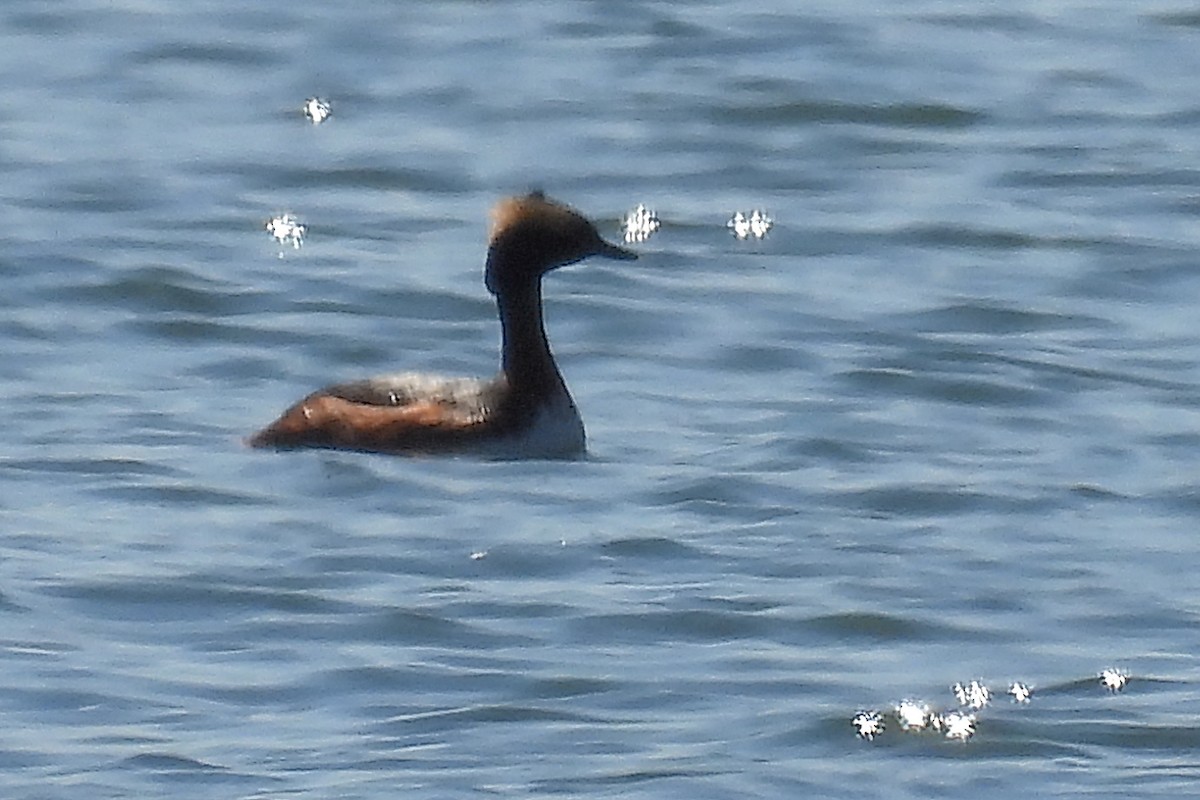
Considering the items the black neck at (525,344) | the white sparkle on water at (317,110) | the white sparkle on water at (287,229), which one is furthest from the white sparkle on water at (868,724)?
the white sparkle on water at (317,110)

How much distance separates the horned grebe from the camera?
12211 millimetres

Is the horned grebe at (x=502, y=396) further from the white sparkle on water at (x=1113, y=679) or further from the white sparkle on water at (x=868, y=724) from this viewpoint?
the white sparkle on water at (x=868, y=724)

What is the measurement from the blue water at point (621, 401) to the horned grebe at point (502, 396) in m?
0.11

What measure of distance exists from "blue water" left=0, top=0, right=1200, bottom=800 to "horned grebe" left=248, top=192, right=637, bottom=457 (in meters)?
0.11

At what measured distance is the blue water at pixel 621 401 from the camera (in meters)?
9.20

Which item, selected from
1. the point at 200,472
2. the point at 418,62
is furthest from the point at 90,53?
the point at 200,472

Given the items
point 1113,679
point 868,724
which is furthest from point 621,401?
point 868,724

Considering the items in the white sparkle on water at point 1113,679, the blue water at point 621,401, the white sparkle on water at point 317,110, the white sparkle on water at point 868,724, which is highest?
the white sparkle on water at point 317,110

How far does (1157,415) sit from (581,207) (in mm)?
3717

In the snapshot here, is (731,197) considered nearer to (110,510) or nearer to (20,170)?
(20,170)

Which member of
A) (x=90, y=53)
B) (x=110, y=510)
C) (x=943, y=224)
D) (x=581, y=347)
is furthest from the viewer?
(x=90, y=53)

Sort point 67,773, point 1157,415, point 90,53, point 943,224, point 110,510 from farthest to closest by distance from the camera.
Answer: point 90,53 < point 943,224 < point 1157,415 < point 110,510 < point 67,773

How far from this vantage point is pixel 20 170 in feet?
53.1

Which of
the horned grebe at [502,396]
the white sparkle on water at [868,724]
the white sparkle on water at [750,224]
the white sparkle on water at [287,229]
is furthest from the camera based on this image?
the white sparkle on water at [750,224]
